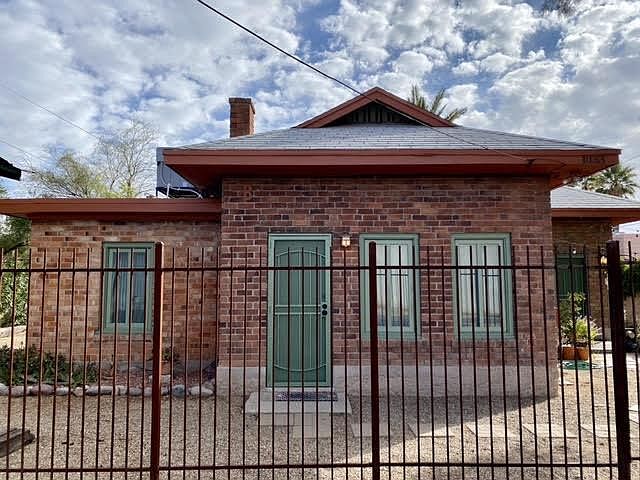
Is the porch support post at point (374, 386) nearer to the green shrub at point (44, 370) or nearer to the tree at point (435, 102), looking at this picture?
the green shrub at point (44, 370)

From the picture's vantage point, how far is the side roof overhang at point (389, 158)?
5898mm

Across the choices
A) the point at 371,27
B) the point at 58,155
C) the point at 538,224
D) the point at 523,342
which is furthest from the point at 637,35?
the point at 58,155

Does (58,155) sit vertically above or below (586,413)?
above

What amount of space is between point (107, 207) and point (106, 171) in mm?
16940

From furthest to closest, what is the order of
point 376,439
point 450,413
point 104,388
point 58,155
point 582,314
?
point 58,155 < point 582,314 < point 104,388 < point 450,413 < point 376,439

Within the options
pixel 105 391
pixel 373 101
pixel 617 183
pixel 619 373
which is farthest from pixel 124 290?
pixel 617 183

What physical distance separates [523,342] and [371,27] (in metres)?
5.68

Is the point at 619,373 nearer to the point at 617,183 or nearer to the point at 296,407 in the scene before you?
the point at 296,407

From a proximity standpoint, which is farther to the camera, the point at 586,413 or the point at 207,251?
the point at 207,251

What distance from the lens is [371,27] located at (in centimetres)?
718

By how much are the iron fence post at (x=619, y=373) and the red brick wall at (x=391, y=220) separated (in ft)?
9.16

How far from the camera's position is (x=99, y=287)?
7.26m

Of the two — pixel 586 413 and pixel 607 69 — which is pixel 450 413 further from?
pixel 607 69

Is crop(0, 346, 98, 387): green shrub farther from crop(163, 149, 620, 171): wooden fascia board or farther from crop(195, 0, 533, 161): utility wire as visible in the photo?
crop(195, 0, 533, 161): utility wire
